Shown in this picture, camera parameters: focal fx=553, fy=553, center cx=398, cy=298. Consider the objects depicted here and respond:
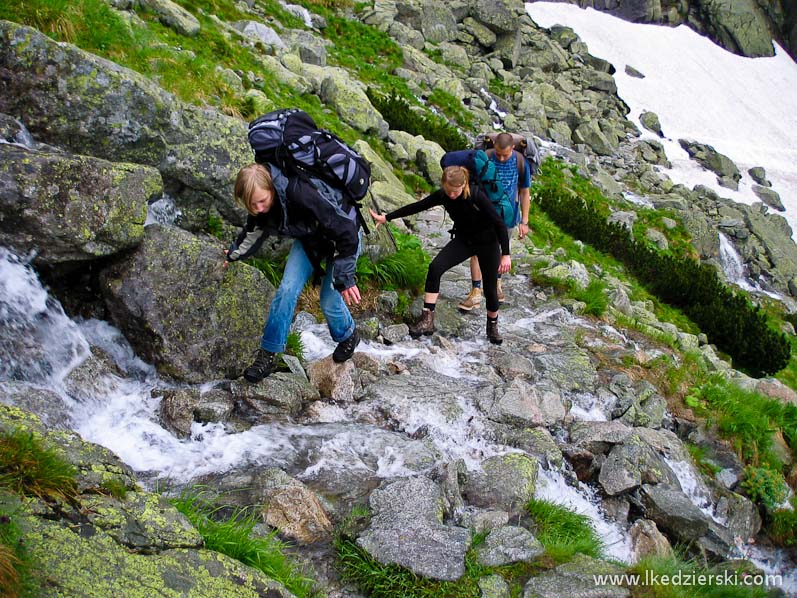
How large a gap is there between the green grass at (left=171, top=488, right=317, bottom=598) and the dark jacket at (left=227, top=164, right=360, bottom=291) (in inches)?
79.3

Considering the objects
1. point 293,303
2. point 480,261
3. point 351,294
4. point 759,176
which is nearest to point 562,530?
point 351,294

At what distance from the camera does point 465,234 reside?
657 cm

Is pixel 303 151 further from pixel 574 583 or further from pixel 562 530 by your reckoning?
pixel 562 530

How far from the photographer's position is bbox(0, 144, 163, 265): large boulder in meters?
4.33

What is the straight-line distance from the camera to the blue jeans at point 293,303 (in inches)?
188

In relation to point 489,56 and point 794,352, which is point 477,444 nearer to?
point 794,352

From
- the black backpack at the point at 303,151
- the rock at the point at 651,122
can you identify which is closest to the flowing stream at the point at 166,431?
the black backpack at the point at 303,151

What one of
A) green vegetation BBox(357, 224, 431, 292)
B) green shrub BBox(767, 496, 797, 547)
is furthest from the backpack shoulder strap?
green shrub BBox(767, 496, 797, 547)

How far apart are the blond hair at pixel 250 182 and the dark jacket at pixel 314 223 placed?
0.24 feet

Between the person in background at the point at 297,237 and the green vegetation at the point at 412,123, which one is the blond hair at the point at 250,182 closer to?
the person in background at the point at 297,237

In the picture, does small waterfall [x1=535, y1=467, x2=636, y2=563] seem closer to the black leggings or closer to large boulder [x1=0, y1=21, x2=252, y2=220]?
the black leggings

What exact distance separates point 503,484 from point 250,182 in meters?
3.24

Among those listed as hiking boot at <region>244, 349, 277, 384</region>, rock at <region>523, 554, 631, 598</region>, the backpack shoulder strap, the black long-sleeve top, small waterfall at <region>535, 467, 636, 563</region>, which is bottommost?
hiking boot at <region>244, 349, 277, 384</region>

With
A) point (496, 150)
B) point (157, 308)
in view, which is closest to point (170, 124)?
point (157, 308)
